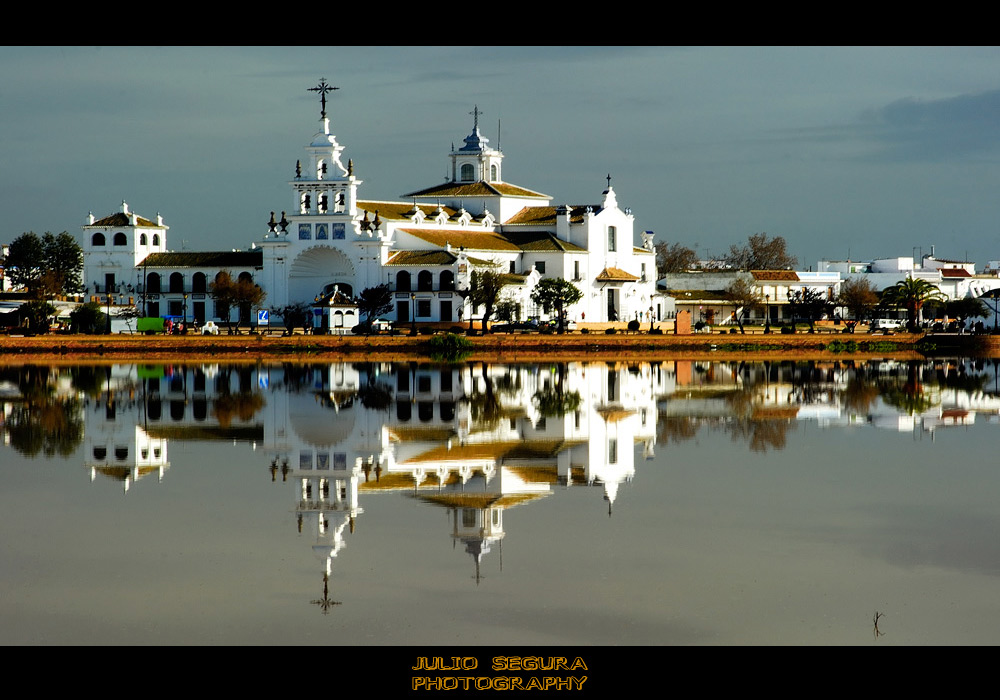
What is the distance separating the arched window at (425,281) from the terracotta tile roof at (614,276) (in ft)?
33.1

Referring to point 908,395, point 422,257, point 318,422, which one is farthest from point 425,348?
point 318,422

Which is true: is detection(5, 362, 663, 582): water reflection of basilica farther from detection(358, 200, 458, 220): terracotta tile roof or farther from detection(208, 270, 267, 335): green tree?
detection(358, 200, 458, 220): terracotta tile roof

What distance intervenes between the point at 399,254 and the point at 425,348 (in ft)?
47.2

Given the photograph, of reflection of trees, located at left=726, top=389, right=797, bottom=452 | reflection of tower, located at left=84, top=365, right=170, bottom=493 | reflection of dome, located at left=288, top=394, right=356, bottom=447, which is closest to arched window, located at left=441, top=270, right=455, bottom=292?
reflection of tower, located at left=84, top=365, right=170, bottom=493

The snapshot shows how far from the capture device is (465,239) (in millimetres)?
69938

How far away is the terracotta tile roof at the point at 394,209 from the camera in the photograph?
7084cm

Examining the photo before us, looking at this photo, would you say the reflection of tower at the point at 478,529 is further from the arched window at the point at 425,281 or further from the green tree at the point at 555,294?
the arched window at the point at 425,281

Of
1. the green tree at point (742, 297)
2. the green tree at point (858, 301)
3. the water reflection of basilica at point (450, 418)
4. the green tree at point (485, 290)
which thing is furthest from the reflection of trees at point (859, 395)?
the green tree at point (858, 301)

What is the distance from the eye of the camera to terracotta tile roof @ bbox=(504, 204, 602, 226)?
73.4 meters
